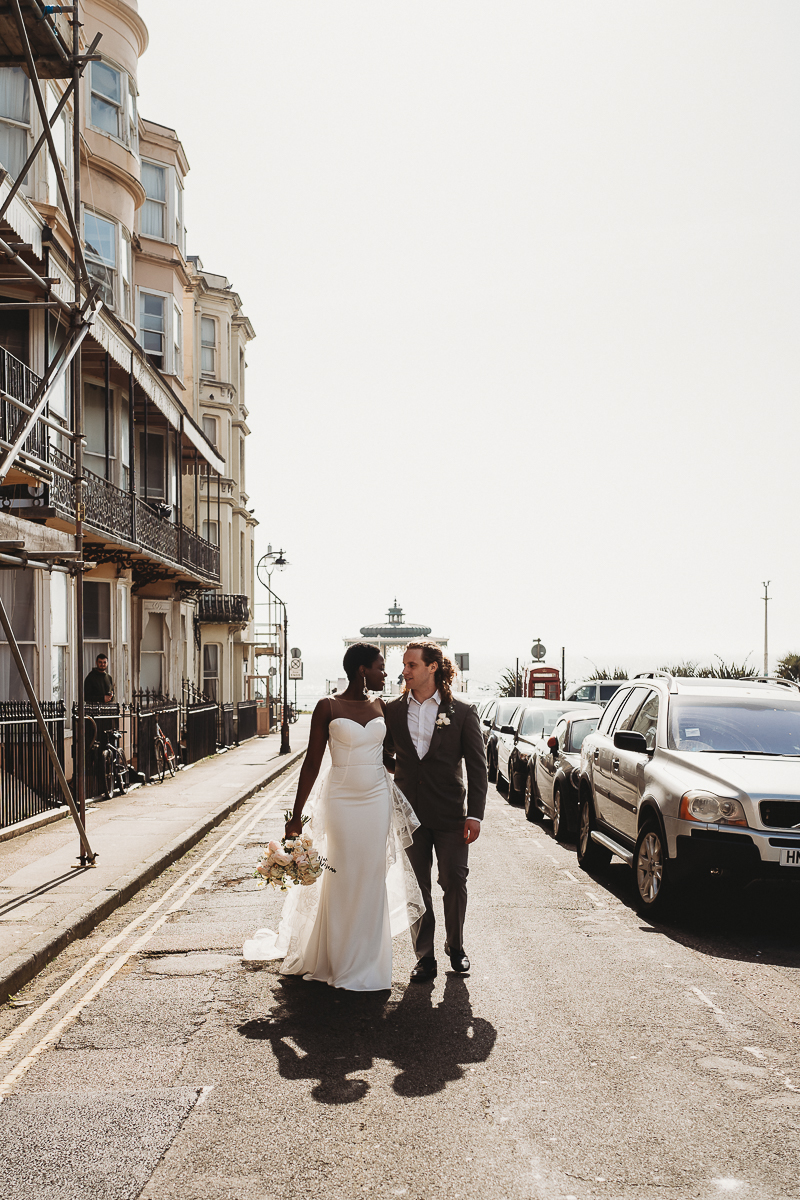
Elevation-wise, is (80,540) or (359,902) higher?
(80,540)

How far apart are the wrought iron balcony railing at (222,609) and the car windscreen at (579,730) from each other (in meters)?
24.8

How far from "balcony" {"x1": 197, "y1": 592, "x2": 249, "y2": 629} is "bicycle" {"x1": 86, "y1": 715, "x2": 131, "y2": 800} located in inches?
769

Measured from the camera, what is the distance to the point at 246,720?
37.5m

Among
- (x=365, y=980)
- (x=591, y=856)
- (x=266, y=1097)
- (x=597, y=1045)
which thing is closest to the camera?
(x=266, y=1097)

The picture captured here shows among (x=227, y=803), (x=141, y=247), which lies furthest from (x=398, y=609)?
(x=227, y=803)

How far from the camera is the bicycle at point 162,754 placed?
2019 cm

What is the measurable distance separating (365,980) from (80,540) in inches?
240

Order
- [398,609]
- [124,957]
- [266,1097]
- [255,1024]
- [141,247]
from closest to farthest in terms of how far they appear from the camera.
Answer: [266,1097], [255,1024], [124,957], [141,247], [398,609]

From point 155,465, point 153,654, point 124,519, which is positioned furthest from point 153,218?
point 124,519

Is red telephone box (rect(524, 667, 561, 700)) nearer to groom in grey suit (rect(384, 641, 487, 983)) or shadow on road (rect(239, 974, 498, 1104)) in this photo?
groom in grey suit (rect(384, 641, 487, 983))

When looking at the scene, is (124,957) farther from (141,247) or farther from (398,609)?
(398,609)

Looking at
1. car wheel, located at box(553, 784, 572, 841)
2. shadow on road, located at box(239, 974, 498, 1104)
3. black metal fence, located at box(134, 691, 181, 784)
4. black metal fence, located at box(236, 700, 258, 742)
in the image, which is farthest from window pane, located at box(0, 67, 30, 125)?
black metal fence, located at box(236, 700, 258, 742)

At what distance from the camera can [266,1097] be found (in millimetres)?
4602

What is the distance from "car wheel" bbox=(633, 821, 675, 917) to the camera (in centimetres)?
800
